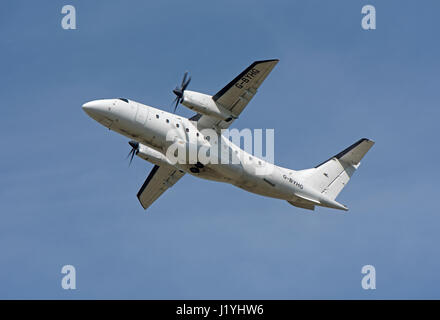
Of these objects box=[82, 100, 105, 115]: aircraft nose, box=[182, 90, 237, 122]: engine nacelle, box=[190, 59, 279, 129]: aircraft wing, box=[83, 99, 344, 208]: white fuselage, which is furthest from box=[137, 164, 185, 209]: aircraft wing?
box=[82, 100, 105, 115]: aircraft nose

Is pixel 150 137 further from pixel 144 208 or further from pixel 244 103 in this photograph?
pixel 144 208

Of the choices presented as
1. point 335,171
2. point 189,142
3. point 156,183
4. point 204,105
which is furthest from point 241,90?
point 156,183

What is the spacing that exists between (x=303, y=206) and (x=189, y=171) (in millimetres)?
6904

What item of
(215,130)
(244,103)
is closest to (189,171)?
(215,130)

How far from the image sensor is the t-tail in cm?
3603

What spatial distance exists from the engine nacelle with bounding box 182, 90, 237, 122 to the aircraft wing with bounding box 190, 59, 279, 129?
11.7 inches

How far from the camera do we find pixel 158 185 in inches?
1511

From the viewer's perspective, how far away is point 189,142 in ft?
105

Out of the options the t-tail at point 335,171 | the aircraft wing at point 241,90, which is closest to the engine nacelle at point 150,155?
the aircraft wing at point 241,90

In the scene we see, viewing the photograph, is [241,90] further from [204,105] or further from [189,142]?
[189,142]

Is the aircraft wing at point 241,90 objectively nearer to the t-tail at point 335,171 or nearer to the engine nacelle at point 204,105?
the engine nacelle at point 204,105

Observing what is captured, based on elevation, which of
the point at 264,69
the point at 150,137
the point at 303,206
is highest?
the point at 264,69

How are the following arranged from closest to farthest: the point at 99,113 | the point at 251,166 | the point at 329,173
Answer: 1. the point at 99,113
2. the point at 251,166
3. the point at 329,173

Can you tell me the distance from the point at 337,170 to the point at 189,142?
9944mm
